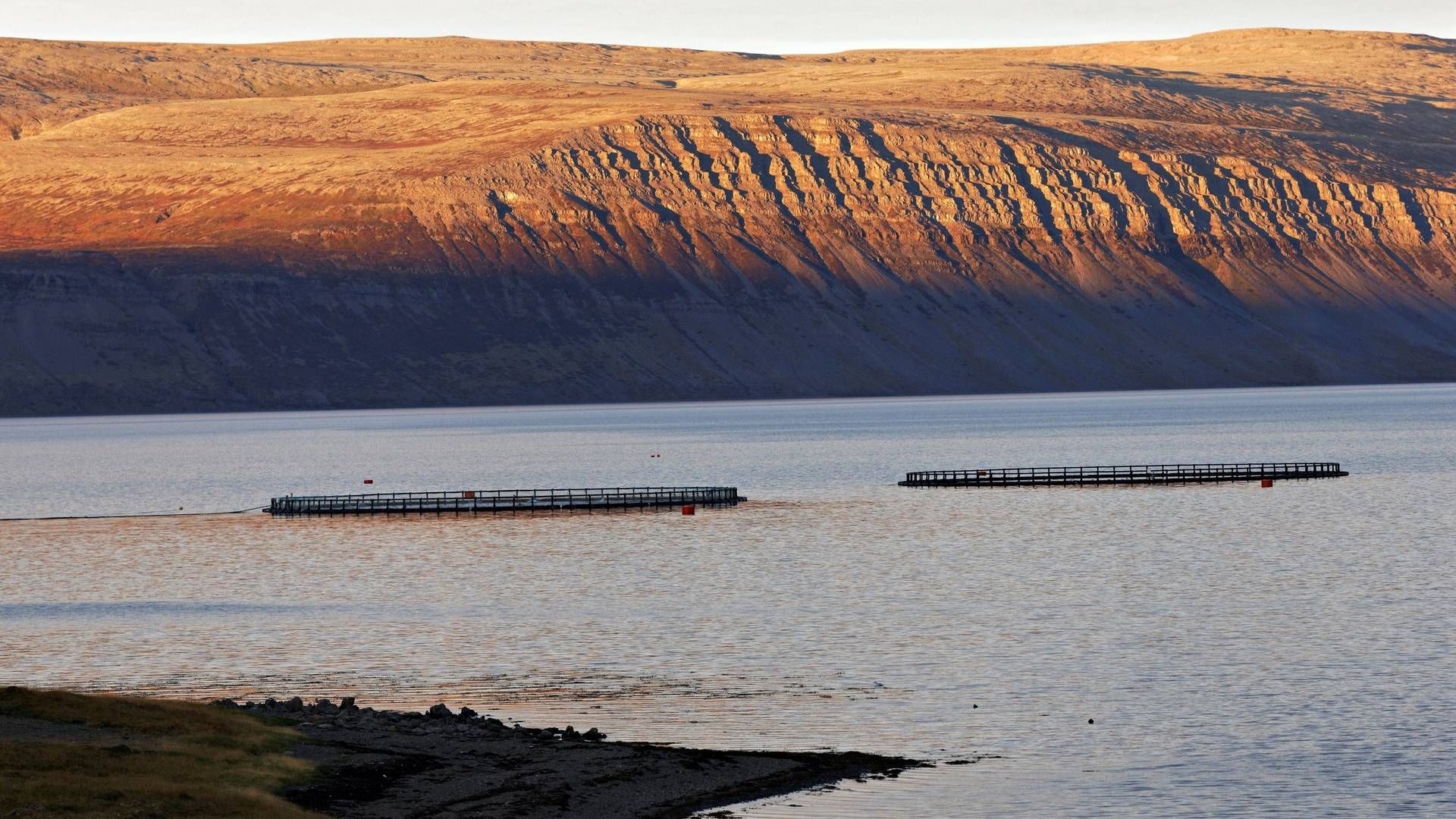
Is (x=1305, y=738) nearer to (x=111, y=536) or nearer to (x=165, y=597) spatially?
(x=165, y=597)

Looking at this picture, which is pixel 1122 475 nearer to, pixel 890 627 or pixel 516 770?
pixel 890 627

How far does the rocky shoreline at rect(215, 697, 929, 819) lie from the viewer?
1373 inches

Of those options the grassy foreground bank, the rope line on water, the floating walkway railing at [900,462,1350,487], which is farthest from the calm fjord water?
the grassy foreground bank

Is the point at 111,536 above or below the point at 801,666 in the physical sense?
above

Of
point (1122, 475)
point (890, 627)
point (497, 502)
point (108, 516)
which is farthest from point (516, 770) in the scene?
point (1122, 475)

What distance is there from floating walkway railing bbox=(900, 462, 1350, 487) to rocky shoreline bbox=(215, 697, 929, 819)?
266 feet

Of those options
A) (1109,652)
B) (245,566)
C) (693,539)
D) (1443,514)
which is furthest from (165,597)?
(1443,514)

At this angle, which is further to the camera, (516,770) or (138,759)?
(516,770)

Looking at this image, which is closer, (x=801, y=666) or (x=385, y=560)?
(x=801, y=666)

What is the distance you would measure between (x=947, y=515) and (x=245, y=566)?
37.2 m

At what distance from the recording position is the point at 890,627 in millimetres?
59594

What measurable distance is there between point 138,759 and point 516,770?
665 cm

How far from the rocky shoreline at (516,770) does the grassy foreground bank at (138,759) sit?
3.22ft

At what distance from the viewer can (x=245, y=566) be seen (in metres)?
84.8
